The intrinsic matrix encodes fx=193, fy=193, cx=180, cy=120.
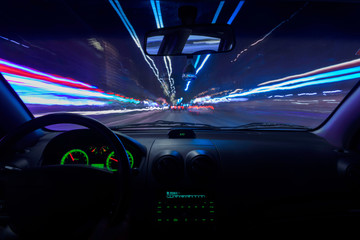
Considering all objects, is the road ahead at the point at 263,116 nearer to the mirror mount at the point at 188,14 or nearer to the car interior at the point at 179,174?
the car interior at the point at 179,174

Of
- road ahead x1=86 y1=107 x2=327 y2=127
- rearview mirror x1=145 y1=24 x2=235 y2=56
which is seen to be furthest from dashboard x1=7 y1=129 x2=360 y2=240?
rearview mirror x1=145 y1=24 x2=235 y2=56

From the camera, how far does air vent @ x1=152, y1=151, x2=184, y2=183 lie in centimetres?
221

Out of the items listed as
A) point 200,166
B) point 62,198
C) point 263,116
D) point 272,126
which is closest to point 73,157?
point 62,198

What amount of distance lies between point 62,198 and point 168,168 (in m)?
1.08

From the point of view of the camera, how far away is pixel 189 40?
3.04 m

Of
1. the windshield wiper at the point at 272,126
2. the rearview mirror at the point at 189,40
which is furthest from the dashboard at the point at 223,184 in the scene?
the rearview mirror at the point at 189,40

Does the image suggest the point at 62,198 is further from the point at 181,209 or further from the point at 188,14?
the point at 188,14

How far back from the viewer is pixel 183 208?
2.19 m

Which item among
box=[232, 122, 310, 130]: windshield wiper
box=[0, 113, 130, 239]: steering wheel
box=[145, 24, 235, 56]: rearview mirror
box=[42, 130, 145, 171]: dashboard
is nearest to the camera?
box=[0, 113, 130, 239]: steering wheel

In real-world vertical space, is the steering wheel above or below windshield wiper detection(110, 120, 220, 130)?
below

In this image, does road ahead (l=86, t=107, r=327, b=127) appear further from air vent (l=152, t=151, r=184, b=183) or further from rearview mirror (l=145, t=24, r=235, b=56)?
air vent (l=152, t=151, r=184, b=183)

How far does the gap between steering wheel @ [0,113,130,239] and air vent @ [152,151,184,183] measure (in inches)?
30.2

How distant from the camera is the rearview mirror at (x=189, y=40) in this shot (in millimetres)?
2908

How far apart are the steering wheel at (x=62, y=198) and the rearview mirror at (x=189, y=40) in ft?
7.14
